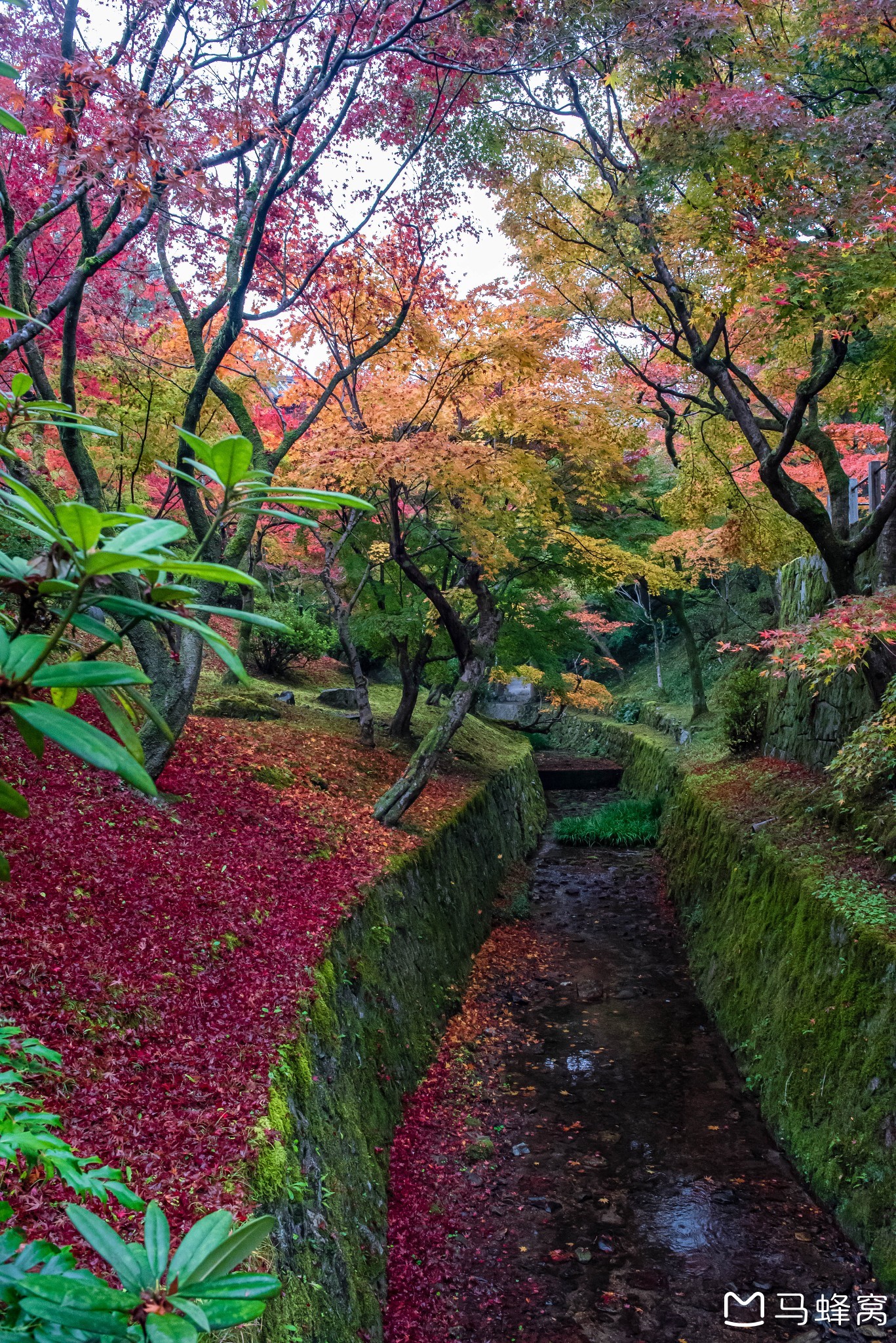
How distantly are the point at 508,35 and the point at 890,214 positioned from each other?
11.2 ft

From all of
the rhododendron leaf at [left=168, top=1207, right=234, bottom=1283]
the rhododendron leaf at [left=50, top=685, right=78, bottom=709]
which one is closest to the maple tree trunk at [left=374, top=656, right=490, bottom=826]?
the rhododendron leaf at [left=50, top=685, right=78, bottom=709]

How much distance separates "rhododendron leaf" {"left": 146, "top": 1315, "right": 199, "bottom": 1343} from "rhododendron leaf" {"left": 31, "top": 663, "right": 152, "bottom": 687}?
705 mm

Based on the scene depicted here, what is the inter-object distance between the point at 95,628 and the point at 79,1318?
2.58 ft

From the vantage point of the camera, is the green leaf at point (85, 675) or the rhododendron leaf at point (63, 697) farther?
the rhododendron leaf at point (63, 697)

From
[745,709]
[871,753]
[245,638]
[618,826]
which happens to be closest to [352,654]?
[245,638]

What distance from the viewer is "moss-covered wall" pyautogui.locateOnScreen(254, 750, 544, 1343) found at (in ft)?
10.5

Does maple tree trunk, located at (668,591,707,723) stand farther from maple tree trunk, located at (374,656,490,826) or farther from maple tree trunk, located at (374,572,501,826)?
maple tree trunk, located at (374,656,490,826)

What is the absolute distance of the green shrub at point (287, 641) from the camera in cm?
1295

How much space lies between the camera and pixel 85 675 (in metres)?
0.88

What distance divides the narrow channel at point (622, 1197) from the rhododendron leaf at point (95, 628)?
449 centimetres

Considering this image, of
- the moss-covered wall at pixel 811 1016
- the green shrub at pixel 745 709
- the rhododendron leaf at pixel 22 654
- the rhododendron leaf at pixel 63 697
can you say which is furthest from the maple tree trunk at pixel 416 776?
the rhododendron leaf at pixel 22 654

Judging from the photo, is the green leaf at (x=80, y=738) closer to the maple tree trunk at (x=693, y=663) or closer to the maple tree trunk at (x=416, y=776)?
the maple tree trunk at (x=416, y=776)

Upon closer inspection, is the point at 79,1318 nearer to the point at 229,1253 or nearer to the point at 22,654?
the point at 229,1253

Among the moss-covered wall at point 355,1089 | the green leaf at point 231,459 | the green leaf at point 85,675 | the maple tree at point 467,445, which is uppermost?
the maple tree at point 467,445
